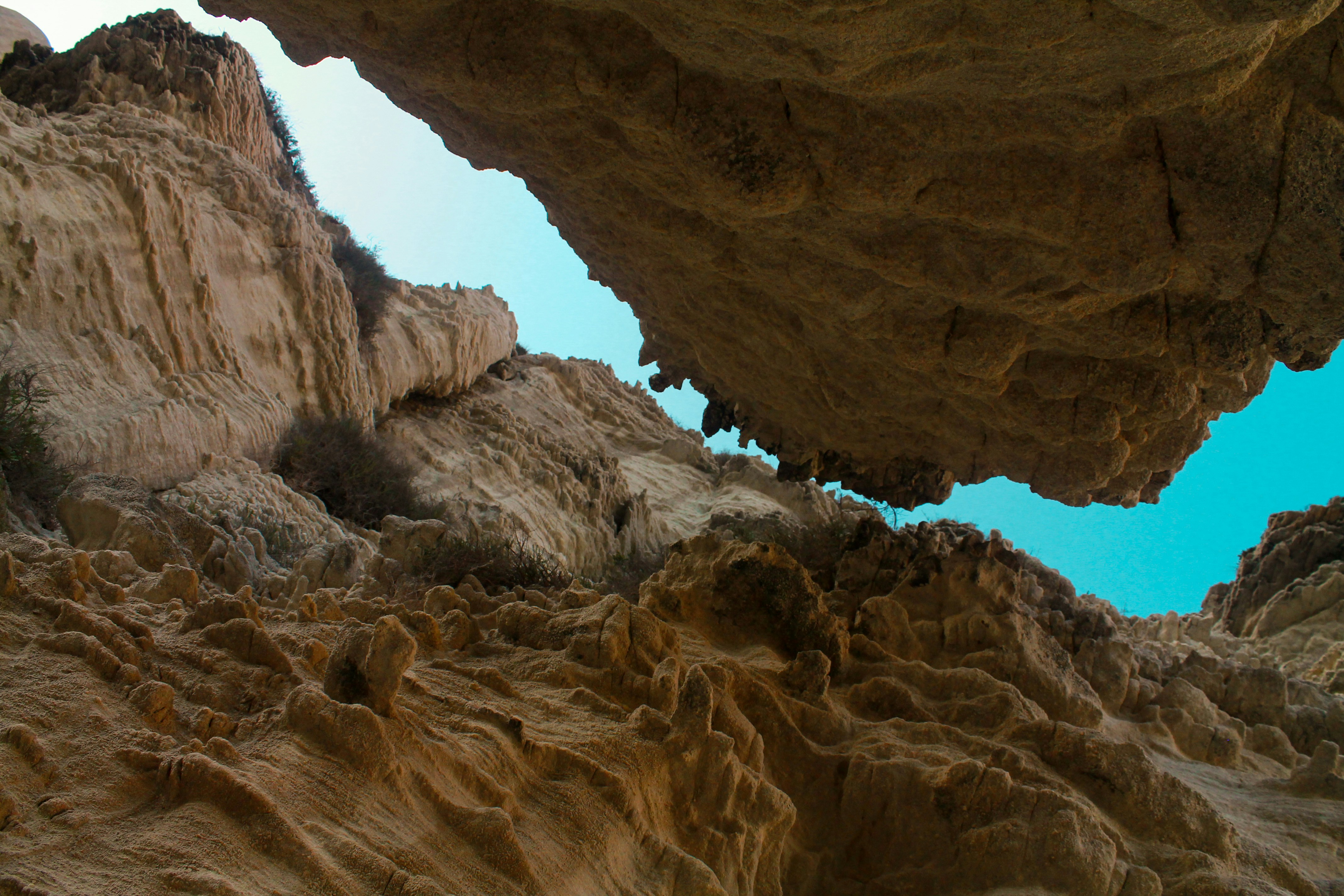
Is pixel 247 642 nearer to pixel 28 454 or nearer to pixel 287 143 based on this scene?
pixel 28 454

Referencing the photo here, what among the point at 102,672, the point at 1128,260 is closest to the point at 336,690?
the point at 102,672

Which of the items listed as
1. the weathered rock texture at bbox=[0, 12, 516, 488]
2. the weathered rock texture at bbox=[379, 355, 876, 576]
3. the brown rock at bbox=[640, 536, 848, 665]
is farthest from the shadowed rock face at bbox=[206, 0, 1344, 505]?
the weathered rock texture at bbox=[379, 355, 876, 576]

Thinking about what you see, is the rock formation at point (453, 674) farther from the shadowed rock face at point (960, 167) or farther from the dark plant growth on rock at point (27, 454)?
the shadowed rock face at point (960, 167)

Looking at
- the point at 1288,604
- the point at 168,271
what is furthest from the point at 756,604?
the point at 1288,604

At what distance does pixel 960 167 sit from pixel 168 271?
6.90 m

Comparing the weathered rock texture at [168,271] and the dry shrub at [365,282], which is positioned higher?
the dry shrub at [365,282]

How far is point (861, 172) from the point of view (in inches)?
134

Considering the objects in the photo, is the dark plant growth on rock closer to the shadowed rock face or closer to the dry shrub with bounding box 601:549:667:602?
the shadowed rock face

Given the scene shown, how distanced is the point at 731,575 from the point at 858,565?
2068 mm

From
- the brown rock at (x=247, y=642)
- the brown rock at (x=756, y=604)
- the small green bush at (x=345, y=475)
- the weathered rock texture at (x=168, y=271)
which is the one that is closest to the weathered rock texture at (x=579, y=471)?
the small green bush at (x=345, y=475)

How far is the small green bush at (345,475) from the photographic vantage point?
811 cm

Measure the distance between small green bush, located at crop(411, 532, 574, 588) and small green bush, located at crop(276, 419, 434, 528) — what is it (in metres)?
1.09

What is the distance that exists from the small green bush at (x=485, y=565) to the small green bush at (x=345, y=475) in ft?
3.57

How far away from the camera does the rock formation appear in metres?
1.98
